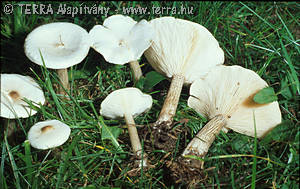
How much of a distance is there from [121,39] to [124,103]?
2.58 feet

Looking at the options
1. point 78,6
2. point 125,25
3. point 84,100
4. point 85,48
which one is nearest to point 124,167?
point 84,100

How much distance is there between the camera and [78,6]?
3.92m

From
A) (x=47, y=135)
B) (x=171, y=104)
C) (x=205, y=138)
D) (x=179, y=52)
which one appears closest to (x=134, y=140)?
(x=171, y=104)

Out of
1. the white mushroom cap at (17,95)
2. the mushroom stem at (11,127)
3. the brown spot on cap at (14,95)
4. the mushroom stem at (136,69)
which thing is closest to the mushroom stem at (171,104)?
the mushroom stem at (136,69)

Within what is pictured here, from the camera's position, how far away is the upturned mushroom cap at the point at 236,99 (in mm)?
2809

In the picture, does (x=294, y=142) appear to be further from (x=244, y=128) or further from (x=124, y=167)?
(x=124, y=167)

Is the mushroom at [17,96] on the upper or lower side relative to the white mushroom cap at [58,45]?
lower

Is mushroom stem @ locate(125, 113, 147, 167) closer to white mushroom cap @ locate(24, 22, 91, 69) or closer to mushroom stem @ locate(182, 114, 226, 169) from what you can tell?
mushroom stem @ locate(182, 114, 226, 169)

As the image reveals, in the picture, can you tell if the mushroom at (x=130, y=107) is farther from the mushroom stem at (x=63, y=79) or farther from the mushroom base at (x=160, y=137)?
the mushroom stem at (x=63, y=79)

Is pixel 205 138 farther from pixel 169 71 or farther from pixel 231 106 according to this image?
pixel 169 71

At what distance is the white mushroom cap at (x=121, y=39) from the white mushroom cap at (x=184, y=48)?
0.64 feet

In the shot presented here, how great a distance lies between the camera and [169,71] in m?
3.24

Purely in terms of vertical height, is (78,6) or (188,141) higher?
(78,6)

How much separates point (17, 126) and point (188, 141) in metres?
2.01
